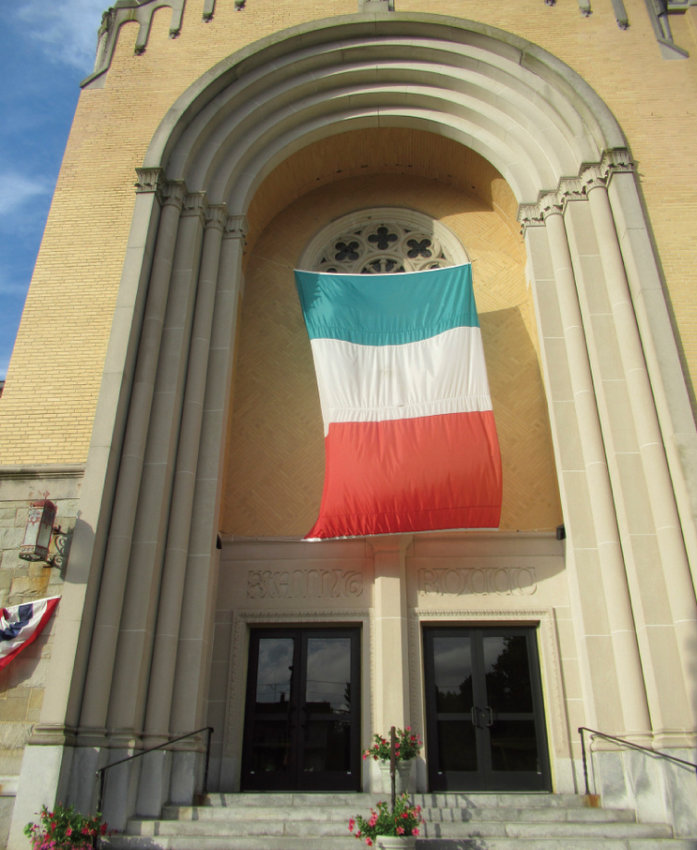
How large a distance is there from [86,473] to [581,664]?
6817 mm

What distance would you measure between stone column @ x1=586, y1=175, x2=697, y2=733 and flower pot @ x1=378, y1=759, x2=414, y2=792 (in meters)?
2.91

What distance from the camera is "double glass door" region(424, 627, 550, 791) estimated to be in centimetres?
981

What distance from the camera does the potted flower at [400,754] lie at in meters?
8.91

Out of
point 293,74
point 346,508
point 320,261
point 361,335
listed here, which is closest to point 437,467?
point 346,508

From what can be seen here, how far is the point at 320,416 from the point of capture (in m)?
12.3

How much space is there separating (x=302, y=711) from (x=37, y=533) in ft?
14.0

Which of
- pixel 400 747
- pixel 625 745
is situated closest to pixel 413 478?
pixel 400 747

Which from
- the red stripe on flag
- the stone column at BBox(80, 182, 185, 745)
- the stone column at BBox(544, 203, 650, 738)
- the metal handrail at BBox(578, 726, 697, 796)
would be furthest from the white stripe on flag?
A: the metal handrail at BBox(578, 726, 697, 796)

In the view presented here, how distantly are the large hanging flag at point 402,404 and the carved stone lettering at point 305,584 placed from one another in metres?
1.20

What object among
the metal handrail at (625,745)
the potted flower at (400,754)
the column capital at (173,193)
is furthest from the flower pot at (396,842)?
the column capital at (173,193)

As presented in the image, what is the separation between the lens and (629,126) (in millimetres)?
12672

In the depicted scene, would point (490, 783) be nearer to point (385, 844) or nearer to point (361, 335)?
point (385, 844)

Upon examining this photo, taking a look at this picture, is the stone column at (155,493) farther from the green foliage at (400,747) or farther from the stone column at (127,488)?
the green foliage at (400,747)

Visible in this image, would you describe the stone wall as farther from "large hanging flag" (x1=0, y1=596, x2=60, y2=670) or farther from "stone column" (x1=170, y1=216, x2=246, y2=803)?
"stone column" (x1=170, y1=216, x2=246, y2=803)
